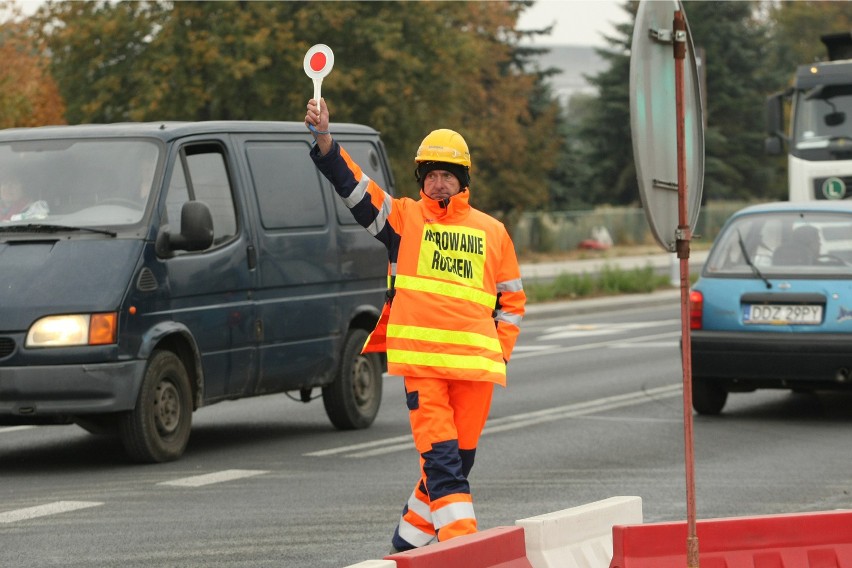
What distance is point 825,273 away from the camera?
1280cm

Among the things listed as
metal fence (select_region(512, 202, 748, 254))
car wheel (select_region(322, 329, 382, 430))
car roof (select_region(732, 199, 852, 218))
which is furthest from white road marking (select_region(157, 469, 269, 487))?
metal fence (select_region(512, 202, 748, 254))

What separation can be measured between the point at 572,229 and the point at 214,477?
5370 centimetres

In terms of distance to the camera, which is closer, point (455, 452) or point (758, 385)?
point (455, 452)

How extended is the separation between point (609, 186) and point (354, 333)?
215 feet

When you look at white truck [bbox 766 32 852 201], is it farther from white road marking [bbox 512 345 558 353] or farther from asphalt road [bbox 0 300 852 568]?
asphalt road [bbox 0 300 852 568]

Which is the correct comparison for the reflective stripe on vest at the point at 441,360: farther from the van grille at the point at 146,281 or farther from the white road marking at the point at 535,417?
the white road marking at the point at 535,417

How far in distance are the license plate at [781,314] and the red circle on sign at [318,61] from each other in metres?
6.80

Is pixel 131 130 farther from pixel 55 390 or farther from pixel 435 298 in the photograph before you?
pixel 435 298

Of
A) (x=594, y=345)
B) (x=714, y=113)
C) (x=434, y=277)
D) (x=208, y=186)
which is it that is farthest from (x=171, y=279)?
(x=714, y=113)

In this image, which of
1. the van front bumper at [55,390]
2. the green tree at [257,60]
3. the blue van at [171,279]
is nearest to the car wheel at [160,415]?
the blue van at [171,279]

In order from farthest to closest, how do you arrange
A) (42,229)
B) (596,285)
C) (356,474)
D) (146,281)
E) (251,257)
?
1. (596,285)
2. (251,257)
3. (42,229)
4. (146,281)
5. (356,474)

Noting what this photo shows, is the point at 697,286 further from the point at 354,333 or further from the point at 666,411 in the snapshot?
the point at 354,333

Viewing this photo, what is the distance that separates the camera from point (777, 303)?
42.0ft

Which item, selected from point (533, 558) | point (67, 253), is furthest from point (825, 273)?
point (533, 558)
